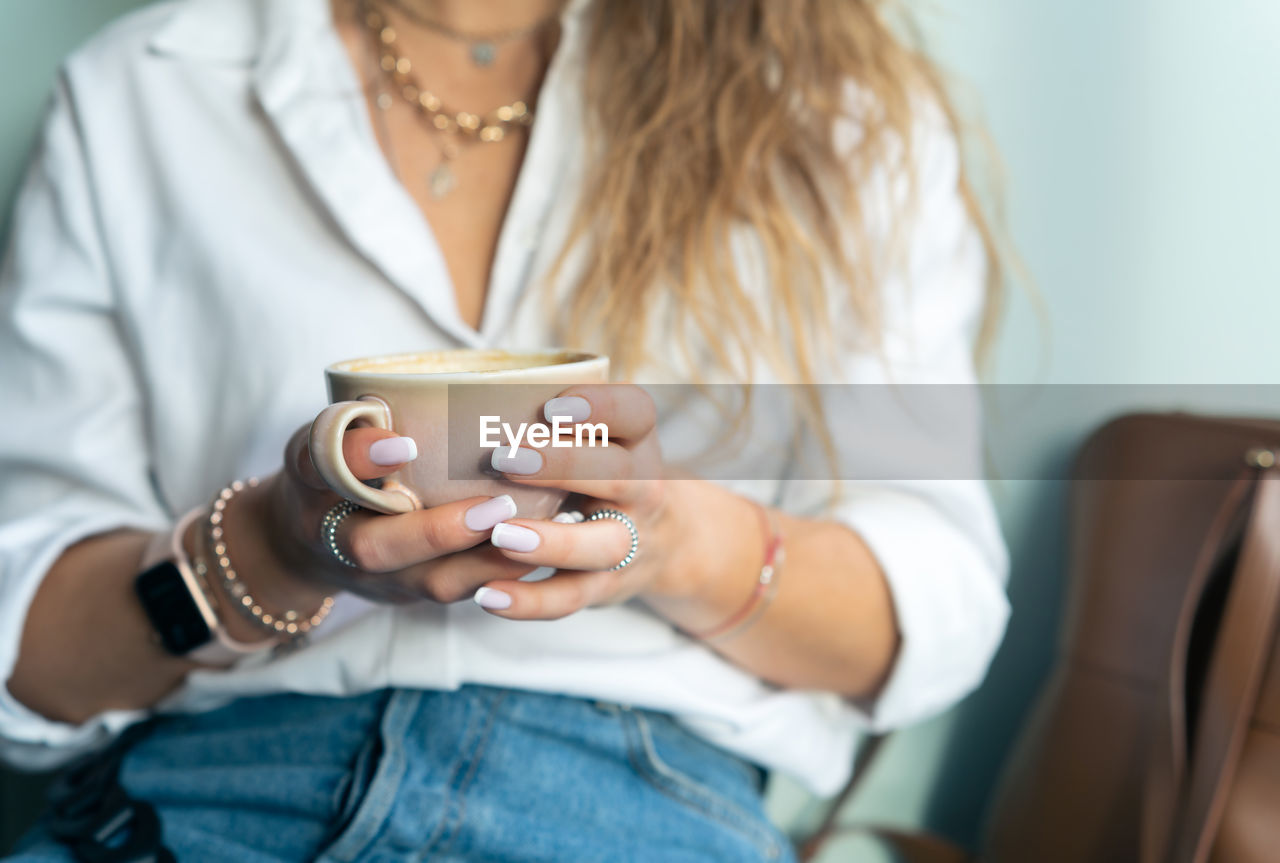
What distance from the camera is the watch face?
67cm

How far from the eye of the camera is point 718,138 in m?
0.84

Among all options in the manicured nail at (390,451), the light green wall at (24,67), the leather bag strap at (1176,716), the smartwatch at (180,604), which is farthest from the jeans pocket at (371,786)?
the light green wall at (24,67)

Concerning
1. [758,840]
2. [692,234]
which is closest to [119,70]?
[692,234]

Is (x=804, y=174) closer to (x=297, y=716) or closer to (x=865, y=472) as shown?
(x=865, y=472)

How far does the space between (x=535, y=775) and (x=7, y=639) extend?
0.41 metres

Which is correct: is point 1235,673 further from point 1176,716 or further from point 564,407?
point 564,407

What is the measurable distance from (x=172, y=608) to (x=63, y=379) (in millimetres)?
268

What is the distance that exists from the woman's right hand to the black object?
0.77 ft

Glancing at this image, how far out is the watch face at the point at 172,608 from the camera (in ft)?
2.19

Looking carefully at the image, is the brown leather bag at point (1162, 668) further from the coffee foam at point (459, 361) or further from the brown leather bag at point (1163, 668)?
the coffee foam at point (459, 361)

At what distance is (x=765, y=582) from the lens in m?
0.70

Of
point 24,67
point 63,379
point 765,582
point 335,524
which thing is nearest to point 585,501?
point 335,524

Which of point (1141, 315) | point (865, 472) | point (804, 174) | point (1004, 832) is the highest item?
point (804, 174)

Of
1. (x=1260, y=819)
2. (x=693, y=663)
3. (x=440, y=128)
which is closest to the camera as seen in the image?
(x=1260, y=819)
